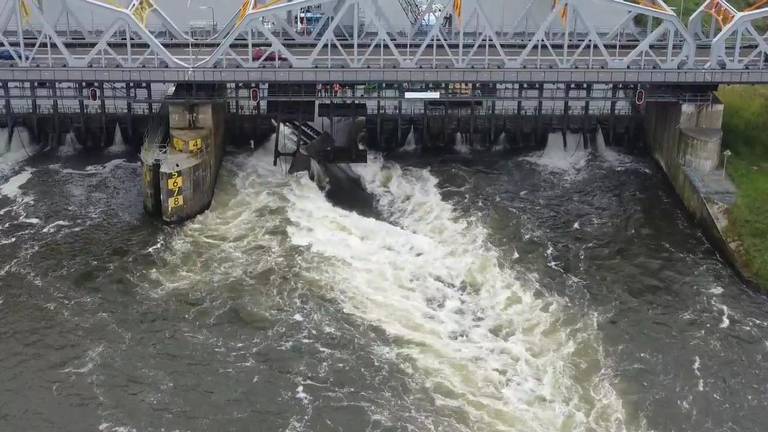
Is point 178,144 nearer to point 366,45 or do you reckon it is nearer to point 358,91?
point 358,91

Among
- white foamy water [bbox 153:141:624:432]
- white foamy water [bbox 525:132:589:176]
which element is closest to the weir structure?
white foamy water [bbox 525:132:589:176]

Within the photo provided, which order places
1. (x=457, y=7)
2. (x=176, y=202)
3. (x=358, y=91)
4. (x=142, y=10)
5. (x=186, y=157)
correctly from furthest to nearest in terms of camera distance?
(x=358, y=91) < (x=142, y=10) < (x=457, y=7) < (x=186, y=157) < (x=176, y=202)

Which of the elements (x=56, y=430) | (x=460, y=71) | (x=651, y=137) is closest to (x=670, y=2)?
(x=651, y=137)

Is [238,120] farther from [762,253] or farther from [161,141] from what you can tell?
[762,253]

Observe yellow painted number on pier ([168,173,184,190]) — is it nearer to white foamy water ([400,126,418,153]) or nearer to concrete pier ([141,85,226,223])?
concrete pier ([141,85,226,223])

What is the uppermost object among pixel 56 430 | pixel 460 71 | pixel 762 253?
pixel 460 71

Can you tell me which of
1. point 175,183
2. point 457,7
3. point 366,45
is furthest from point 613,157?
point 175,183

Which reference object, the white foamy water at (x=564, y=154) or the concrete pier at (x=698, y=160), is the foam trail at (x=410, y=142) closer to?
the white foamy water at (x=564, y=154)
